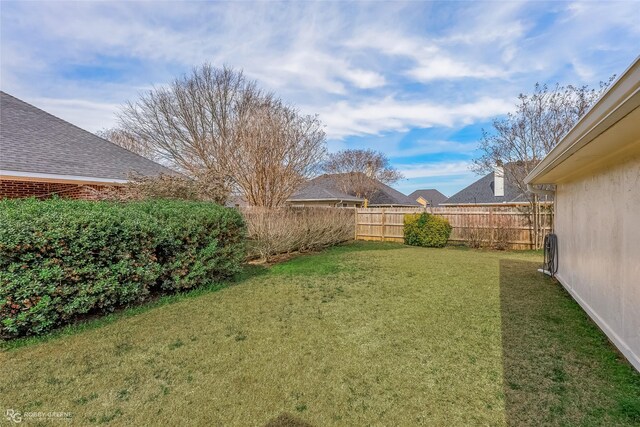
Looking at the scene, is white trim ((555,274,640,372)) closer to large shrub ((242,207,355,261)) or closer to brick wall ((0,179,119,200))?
large shrub ((242,207,355,261))

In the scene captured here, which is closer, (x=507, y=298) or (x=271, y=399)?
(x=271, y=399)

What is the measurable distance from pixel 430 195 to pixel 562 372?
139ft

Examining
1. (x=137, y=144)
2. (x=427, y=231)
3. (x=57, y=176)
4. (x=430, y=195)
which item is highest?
→ (x=137, y=144)

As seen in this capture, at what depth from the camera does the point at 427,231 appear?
40.7 ft

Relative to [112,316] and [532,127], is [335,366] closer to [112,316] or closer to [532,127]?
[112,316]

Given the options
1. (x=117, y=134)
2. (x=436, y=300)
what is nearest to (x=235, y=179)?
(x=436, y=300)

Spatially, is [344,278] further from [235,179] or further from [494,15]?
[494,15]

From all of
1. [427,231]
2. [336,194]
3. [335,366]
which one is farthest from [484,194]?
[335,366]

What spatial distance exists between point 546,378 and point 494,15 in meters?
7.73

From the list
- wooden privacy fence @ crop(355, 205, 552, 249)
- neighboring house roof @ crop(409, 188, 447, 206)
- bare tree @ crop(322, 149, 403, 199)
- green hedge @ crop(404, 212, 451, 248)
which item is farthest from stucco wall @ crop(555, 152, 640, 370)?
neighboring house roof @ crop(409, 188, 447, 206)

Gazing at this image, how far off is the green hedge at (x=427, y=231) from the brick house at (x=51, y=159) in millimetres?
9970

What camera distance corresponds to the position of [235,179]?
1070 centimetres

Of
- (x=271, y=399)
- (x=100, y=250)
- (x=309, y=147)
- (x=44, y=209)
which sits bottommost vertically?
(x=271, y=399)

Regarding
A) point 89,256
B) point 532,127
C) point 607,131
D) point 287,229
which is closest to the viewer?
point 607,131
